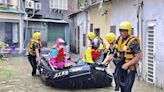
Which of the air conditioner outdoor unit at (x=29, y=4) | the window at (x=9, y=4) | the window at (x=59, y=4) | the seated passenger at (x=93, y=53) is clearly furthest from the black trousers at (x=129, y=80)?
the window at (x=59, y=4)

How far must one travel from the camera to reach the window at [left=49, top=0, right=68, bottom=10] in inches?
1130

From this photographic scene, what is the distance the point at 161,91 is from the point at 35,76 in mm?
Result: 5193

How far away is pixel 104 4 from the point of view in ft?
53.7

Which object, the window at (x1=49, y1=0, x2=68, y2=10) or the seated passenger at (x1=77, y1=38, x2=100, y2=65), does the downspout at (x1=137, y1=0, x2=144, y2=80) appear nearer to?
the seated passenger at (x1=77, y1=38, x2=100, y2=65)

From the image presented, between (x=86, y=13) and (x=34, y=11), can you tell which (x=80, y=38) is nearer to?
(x=86, y=13)

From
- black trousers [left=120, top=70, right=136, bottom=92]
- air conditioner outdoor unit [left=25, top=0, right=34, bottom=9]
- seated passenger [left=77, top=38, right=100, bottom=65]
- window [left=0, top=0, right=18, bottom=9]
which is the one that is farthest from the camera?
air conditioner outdoor unit [left=25, top=0, right=34, bottom=9]

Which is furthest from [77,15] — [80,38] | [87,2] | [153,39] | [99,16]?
[153,39]

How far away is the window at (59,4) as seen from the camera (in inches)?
1130

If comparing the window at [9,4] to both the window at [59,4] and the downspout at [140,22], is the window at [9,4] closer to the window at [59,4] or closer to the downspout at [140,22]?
the window at [59,4]

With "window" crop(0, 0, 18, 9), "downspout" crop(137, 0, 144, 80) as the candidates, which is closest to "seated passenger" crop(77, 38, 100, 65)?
"downspout" crop(137, 0, 144, 80)

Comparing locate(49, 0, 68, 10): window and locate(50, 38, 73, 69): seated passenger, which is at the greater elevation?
locate(49, 0, 68, 10): window

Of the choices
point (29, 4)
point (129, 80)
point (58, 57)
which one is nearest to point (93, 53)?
point (58, 57)

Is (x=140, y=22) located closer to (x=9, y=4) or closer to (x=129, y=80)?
(x=129, y=80)

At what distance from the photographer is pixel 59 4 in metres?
28.9
